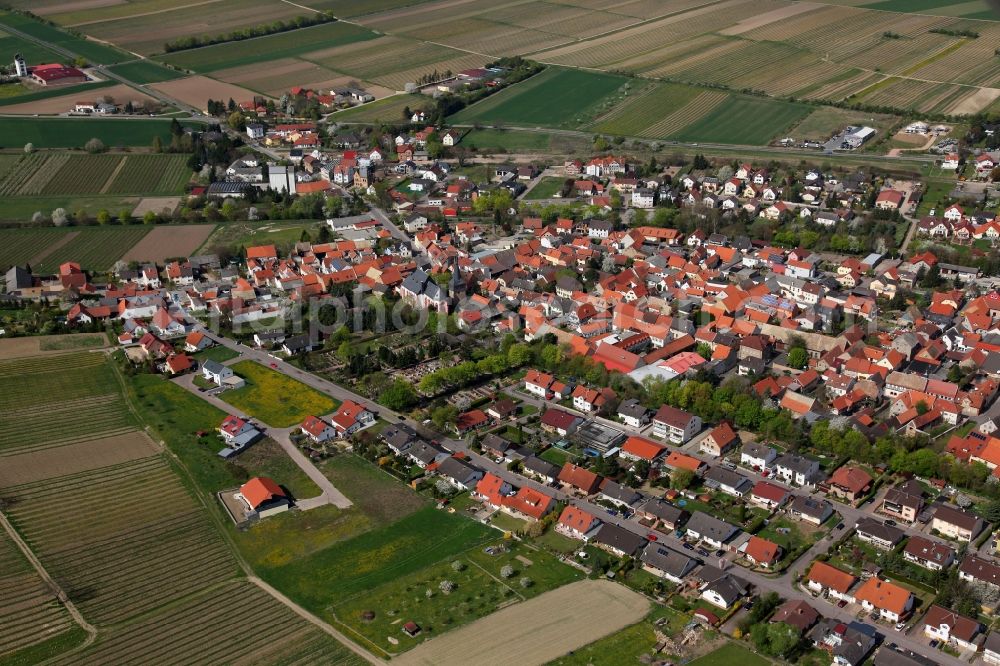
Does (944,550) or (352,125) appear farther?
(352,125)

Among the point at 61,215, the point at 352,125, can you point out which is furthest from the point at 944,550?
the point at 352,125

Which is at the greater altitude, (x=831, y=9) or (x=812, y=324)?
(x=831, y=9)

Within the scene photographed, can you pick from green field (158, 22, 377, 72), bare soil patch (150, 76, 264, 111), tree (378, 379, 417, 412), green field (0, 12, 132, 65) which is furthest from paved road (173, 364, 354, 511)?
green field (0, 12, 132, 65)

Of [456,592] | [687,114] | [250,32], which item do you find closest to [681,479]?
[456,592]

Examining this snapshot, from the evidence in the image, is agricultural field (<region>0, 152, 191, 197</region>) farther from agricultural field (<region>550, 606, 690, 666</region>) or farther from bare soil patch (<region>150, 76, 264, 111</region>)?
agricultural field (<region>550, 606, 690, 666</region>)

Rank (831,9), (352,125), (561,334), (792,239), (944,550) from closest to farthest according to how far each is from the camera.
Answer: (944,550), (561,334), (792,239), (352,125), (831,9)

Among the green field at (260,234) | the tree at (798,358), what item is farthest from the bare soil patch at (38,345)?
the tree at (798,358)

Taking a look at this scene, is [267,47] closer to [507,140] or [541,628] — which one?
[507,140]

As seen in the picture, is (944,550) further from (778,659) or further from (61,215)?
(61,215)
